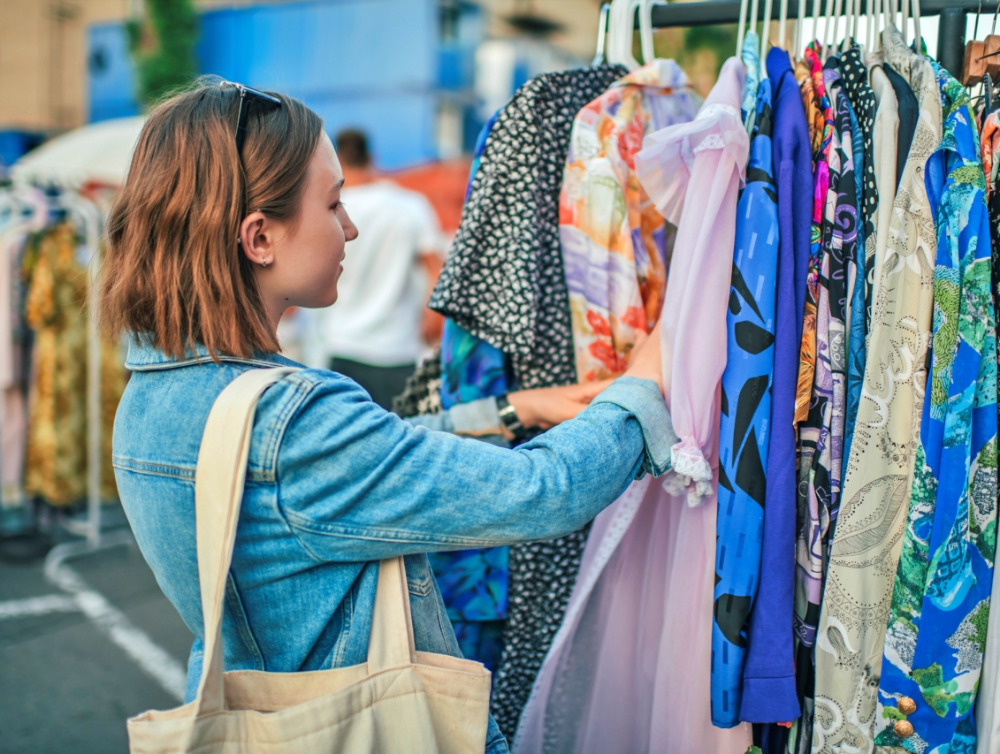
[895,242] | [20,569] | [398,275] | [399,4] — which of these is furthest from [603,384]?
[399,4]

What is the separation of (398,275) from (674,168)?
2935 mm

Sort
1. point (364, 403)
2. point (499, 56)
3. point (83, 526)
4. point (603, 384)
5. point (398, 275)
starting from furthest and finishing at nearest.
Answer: point (499, 56), point (83, 526), point (398, 275), point (603, 384), point (364, 403)

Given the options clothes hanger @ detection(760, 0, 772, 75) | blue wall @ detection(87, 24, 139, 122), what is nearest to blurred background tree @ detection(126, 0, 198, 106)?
blue wall @ detection(87, 24, 139, 122)

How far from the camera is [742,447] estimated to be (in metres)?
1.15

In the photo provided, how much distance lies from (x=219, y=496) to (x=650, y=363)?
28.0 inches

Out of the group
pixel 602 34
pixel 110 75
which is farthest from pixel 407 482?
pixel 110 75

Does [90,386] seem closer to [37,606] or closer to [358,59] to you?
[37,606]

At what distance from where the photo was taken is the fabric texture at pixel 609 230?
58.1 inches

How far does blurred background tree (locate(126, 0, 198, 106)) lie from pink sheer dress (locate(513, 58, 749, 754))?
9859 millimetres

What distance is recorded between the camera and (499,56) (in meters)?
9.74

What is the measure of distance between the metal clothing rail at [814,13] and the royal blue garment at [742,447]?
44 cm

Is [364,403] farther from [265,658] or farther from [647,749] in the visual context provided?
[647,749]

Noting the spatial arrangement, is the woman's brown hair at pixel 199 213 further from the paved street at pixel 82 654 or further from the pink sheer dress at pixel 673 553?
the paved street at pixel 82 654

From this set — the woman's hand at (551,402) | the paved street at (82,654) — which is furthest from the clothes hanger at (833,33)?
the paved street at (82,654)
